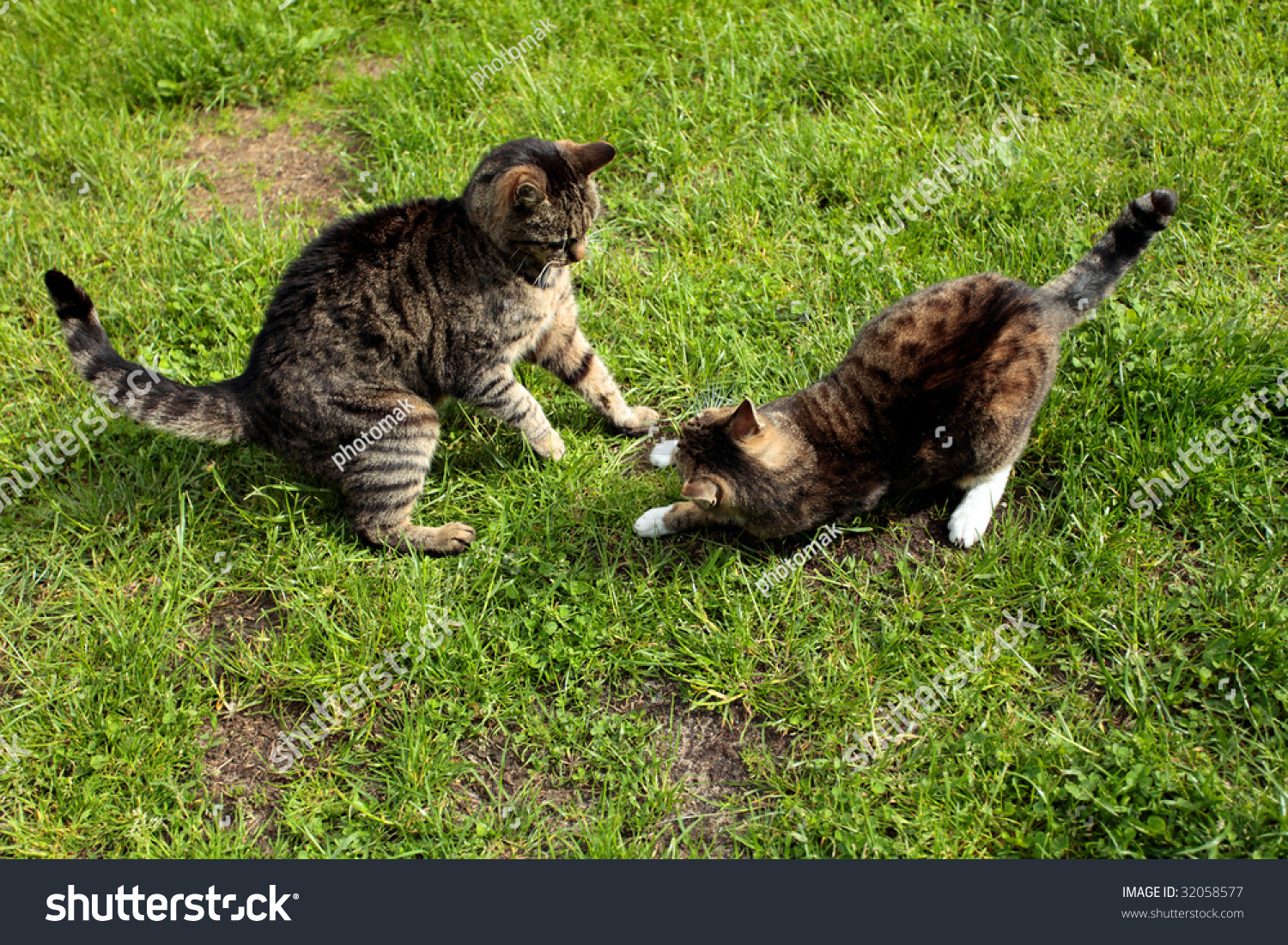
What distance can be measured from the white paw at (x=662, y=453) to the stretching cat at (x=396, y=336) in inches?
22.2

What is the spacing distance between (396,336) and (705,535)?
4.78 feet

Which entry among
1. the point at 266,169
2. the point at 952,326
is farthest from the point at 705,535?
the point at 266,169

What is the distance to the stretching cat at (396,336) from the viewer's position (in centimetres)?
328

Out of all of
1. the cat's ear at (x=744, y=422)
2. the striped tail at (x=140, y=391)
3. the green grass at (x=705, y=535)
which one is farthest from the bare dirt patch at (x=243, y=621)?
the cat's ear at (x=744, y=422)

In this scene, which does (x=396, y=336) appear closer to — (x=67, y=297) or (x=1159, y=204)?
(x=67, y=297)

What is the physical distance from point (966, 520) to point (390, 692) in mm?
2245

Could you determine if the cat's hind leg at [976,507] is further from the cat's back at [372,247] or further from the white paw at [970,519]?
the cat's back at [372,247]

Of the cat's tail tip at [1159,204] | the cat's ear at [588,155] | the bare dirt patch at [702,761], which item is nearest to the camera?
the bare dirt patch at [702,761]

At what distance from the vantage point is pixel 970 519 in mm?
3254

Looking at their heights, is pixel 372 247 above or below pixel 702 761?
above

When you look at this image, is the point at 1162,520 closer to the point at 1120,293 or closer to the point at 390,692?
the point at 1120,293

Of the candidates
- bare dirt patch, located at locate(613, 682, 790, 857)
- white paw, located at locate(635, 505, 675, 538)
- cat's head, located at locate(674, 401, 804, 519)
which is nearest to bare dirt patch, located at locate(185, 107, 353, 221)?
white paw, located at locate(635, 505, 675, 538)

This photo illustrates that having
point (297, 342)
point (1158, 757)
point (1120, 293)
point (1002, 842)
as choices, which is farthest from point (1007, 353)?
point (297, 342)

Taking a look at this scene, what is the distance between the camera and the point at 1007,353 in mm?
3057
